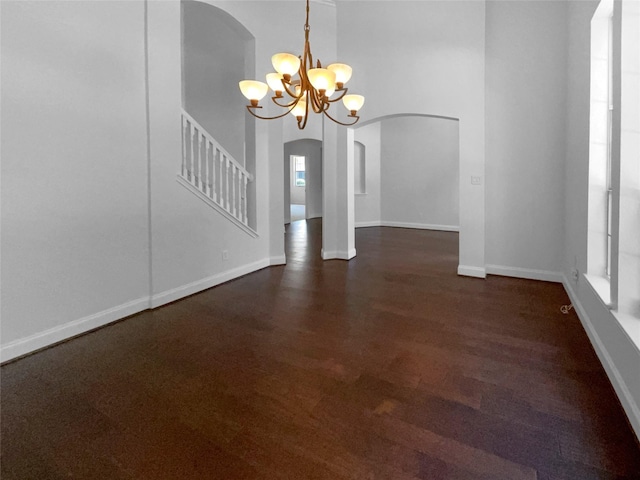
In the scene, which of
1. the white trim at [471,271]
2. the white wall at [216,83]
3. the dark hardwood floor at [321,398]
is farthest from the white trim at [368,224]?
the dark hardwood floor at [321,398]

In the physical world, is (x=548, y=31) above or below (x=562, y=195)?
above

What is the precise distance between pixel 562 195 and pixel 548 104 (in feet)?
3.88

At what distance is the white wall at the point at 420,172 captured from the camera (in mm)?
10031

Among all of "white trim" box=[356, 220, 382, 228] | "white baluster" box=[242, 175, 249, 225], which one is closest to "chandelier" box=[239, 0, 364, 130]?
"white baluster" box=[242, 175, 249, 225]

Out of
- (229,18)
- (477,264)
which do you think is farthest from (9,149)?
(477,264)

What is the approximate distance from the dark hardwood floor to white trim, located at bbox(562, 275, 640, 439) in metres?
0.05

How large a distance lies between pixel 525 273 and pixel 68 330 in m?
5.37

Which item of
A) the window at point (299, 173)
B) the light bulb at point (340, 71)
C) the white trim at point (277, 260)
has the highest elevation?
the window at point (299, 173)

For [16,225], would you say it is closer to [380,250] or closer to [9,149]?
[9,149]

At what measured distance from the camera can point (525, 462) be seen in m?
1.63

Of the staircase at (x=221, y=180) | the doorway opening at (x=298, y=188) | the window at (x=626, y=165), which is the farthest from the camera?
the doorway opening at (x=298, y=188)

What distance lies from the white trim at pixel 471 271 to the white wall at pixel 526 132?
1.08ft

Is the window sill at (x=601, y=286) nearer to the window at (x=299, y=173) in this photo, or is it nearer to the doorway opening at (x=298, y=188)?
the doorway opening at (x=298, y=188)

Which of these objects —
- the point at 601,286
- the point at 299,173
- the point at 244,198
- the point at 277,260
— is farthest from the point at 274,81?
the point at 299,173
